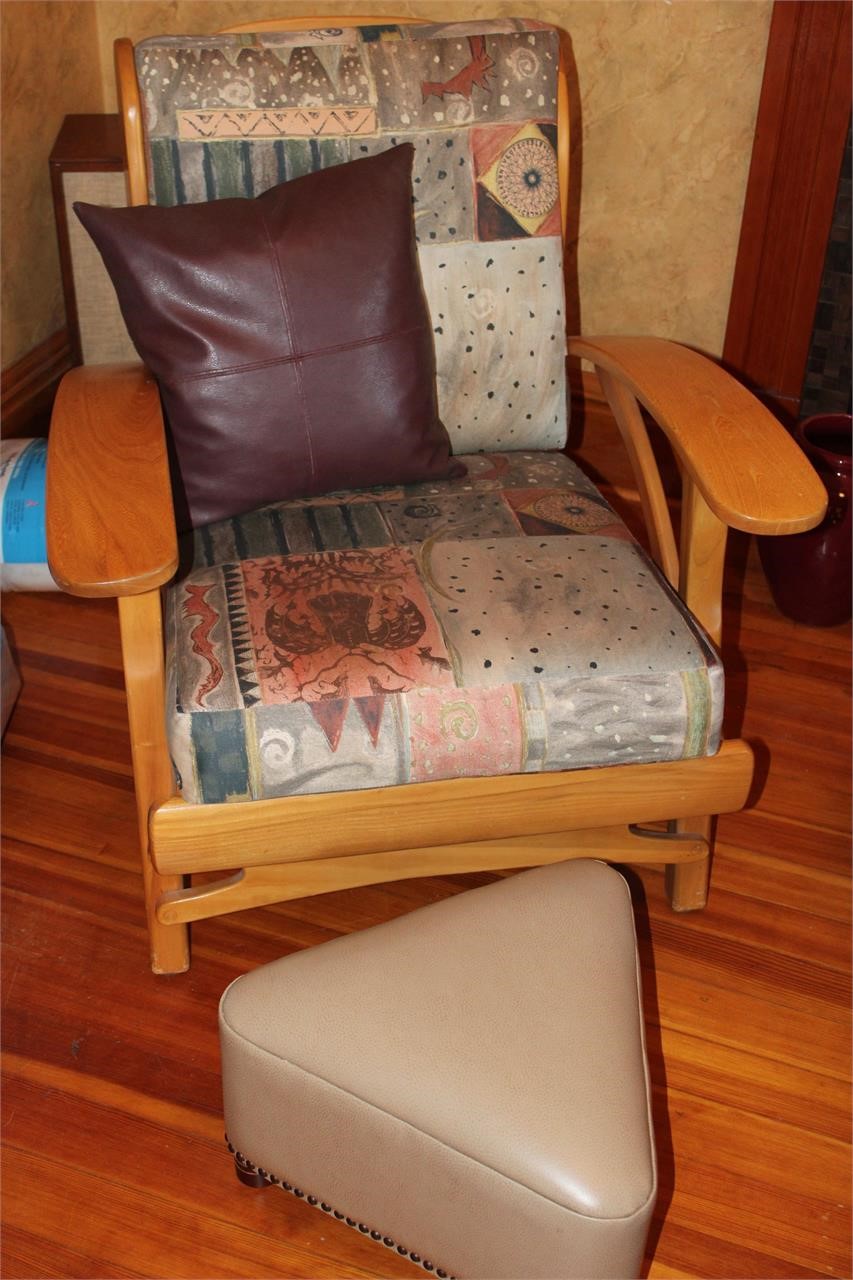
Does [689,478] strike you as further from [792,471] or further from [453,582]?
[453,582]

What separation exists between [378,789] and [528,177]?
0.77 metres

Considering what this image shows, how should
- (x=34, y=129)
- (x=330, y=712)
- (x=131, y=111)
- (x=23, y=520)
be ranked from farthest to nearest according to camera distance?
(x=34, y=129) < (x=23, y=520) < (x=131, y=111) < (x=330, y=712)

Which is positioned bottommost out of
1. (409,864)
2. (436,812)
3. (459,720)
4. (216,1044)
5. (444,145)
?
(216,1044)

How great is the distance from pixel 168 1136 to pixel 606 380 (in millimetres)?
972

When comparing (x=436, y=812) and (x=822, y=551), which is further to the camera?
(x=822, y=551)

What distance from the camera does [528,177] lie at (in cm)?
153

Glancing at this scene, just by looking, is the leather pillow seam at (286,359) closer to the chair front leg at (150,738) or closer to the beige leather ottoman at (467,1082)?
the chair front leg at (150,738)

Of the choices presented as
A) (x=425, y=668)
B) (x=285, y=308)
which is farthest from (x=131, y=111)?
(x=425, y=668)

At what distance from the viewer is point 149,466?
1.25 m

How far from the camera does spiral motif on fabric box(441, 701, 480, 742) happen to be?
3.95 ft

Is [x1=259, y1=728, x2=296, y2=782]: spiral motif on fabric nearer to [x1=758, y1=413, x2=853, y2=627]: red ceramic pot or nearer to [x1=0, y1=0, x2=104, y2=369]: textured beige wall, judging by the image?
[x1=758, y1=413, x2=853, y2=627]: red ceramic pot

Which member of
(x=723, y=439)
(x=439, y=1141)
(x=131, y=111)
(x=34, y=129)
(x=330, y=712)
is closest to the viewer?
(x=439, y=1141)

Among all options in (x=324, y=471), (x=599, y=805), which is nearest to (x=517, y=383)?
(x=324, y=471)

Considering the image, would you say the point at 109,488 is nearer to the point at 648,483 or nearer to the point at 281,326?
the point at 281,326
